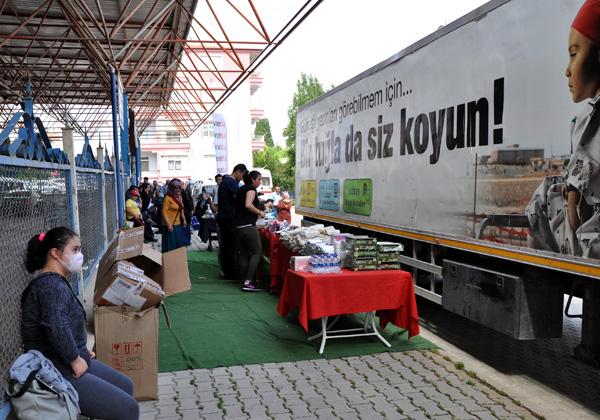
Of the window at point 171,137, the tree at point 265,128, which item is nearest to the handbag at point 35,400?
the window at point 171,137

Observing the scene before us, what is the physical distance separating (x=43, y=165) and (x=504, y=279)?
3879 millimetres

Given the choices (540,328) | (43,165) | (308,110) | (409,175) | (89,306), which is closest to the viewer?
(43,165)

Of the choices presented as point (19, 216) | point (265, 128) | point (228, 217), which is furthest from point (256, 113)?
point (265, 128)

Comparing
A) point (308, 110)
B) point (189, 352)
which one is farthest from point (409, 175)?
point (308, 110)

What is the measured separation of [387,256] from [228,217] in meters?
3.96

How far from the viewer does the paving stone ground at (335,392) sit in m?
4.12

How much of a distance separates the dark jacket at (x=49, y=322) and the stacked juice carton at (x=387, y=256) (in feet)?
11.0

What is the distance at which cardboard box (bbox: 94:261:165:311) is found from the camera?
157 inches

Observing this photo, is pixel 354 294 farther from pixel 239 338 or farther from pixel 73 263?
pixel 73 263

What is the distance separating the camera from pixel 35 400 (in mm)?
2484

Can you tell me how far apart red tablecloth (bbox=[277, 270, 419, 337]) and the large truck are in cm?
54

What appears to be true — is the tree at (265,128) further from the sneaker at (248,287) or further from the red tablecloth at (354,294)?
the red tablecloth at (354,294)

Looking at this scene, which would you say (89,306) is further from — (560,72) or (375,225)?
(560,72)

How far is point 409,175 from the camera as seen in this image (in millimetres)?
6598
